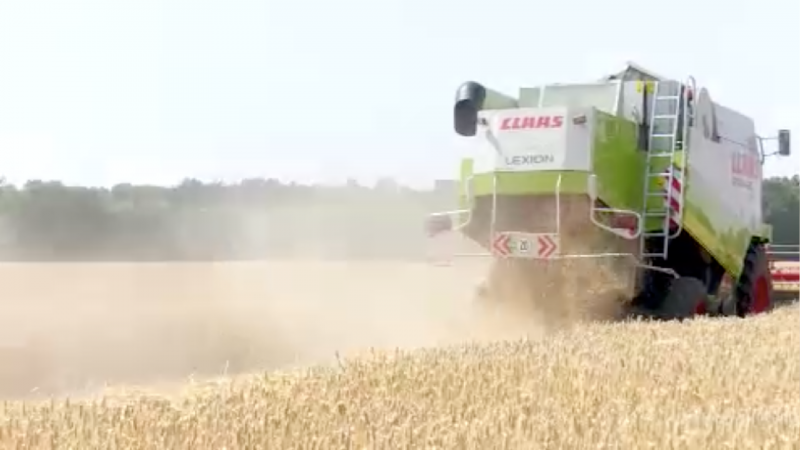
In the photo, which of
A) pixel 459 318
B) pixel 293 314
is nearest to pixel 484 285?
pixel 459 318

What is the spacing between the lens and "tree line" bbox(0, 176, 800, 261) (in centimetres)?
1363

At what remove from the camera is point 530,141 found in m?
10.2

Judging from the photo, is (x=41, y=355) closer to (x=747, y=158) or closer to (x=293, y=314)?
(x=293, y=314)

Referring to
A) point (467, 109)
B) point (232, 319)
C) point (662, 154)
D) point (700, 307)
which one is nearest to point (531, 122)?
point (467, 109)

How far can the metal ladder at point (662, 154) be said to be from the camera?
1048 cm

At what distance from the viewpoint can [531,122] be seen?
1023 centimetres

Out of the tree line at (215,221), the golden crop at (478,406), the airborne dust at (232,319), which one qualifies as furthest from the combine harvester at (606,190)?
the golden crop at (478,406)

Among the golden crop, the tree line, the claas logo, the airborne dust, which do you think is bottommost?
the airborne dust

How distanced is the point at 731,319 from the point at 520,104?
3.09 metres

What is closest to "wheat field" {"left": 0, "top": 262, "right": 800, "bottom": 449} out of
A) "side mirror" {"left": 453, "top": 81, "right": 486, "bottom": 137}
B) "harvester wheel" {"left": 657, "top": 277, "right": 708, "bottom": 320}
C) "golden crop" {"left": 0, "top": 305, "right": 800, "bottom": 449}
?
"golden crop" {"left": 0, "top": 305, "right": 800, "bottom": 449}

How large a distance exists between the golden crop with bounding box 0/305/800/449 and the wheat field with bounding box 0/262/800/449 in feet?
0.05

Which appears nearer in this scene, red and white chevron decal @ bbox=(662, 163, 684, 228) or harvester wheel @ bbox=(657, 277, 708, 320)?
red and white chevron decal @ bbox=(662, 163, 684, 228)

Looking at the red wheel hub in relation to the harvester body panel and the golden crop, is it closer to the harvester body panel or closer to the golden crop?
the harvester body panel

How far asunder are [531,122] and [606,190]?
939 mm
